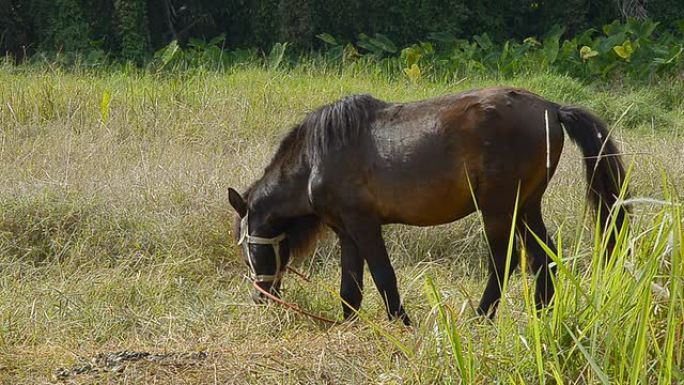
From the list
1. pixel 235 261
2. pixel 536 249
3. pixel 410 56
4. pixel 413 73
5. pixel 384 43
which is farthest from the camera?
pixel 384 43

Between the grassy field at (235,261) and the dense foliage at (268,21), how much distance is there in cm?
262

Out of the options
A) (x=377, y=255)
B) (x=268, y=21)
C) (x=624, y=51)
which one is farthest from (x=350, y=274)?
(x=268, y=21)

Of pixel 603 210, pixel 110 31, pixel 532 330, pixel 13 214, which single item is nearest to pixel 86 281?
pixel 13 214

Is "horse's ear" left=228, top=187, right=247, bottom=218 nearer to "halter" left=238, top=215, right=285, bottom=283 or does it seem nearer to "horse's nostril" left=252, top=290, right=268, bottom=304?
"halter" left=238, top=215, right=285, bottom=283

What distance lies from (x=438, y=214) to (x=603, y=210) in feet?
2.93

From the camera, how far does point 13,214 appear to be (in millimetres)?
7766

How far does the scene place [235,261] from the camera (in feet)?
24.9

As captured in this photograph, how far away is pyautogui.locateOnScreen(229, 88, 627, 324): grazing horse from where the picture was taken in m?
5.66

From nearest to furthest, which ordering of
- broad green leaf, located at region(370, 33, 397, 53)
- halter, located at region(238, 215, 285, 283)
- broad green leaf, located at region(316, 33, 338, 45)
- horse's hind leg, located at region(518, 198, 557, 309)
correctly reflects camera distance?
horse's hind leg, located at region(518, 198, 557, 309) → halter, located at region(238, 215, 285, 283) → broad green leaf, located at region(370, 33, 397, 53) → broad green leaf, located at region(316, 33, 338, 45)

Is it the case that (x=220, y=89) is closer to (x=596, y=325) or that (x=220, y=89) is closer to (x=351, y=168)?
(x=351, y=168)

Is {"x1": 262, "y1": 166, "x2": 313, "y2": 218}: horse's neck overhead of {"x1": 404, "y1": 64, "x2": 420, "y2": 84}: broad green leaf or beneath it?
overhead

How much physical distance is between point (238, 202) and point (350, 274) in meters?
0.86

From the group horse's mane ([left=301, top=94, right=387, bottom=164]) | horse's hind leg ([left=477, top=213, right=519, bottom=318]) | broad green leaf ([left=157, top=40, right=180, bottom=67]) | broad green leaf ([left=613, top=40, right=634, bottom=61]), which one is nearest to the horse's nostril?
horse's mane ([left=301, top=94, right=387, bottom=164])

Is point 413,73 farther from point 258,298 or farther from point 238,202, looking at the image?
point 258,298
